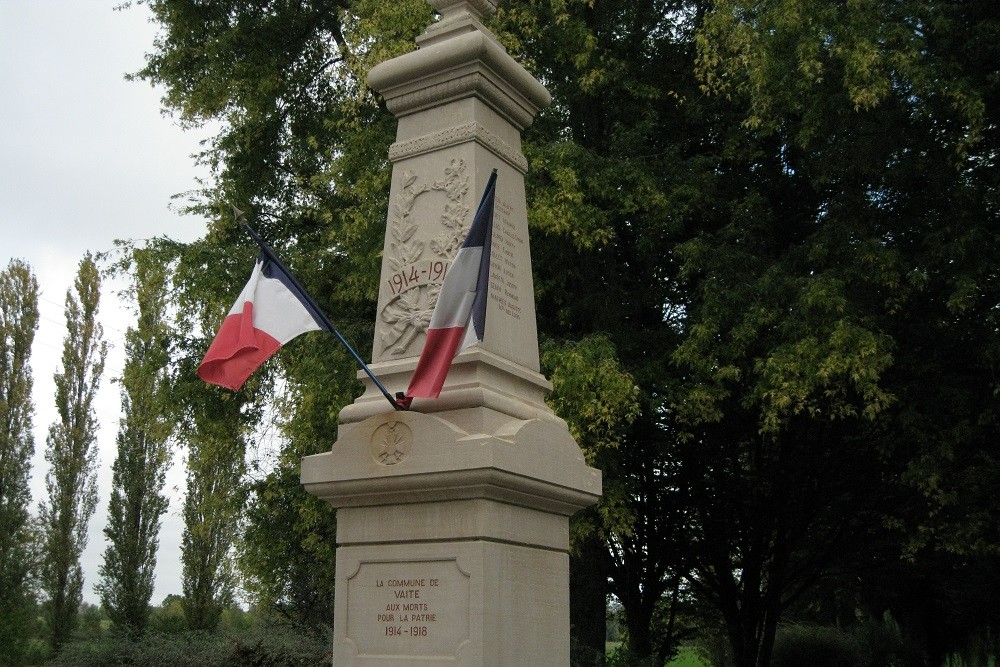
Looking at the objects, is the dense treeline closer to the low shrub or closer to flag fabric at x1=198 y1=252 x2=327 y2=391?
the low shrub

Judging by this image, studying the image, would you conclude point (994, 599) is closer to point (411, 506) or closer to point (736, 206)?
point (736, 206)

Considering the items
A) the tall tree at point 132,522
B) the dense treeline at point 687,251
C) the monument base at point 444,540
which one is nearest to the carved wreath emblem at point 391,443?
the monument base at point 444,540

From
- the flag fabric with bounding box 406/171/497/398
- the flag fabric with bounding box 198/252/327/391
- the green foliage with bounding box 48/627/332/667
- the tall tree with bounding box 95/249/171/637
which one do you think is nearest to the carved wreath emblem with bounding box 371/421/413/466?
the flag fabric with bounding box 406/171/497/398

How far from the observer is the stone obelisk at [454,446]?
6594mm

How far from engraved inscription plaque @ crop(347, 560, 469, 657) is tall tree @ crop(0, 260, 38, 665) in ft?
68.1

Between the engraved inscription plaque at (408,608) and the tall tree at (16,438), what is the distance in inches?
817

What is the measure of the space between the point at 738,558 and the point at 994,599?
494cm

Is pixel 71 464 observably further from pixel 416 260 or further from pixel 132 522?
pixel 416 260

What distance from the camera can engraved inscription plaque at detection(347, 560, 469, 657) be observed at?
6555mm

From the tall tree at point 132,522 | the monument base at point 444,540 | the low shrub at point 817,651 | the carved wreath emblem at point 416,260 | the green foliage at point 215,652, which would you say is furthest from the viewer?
the tall tree at point 132,522

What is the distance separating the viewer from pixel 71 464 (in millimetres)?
30281

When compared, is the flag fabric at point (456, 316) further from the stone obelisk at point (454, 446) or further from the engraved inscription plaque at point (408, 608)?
the engraved inscription plaque at point (408, 608)

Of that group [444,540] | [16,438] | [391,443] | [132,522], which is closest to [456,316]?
[391,443]

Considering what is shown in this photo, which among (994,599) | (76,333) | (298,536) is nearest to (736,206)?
(298,536)
